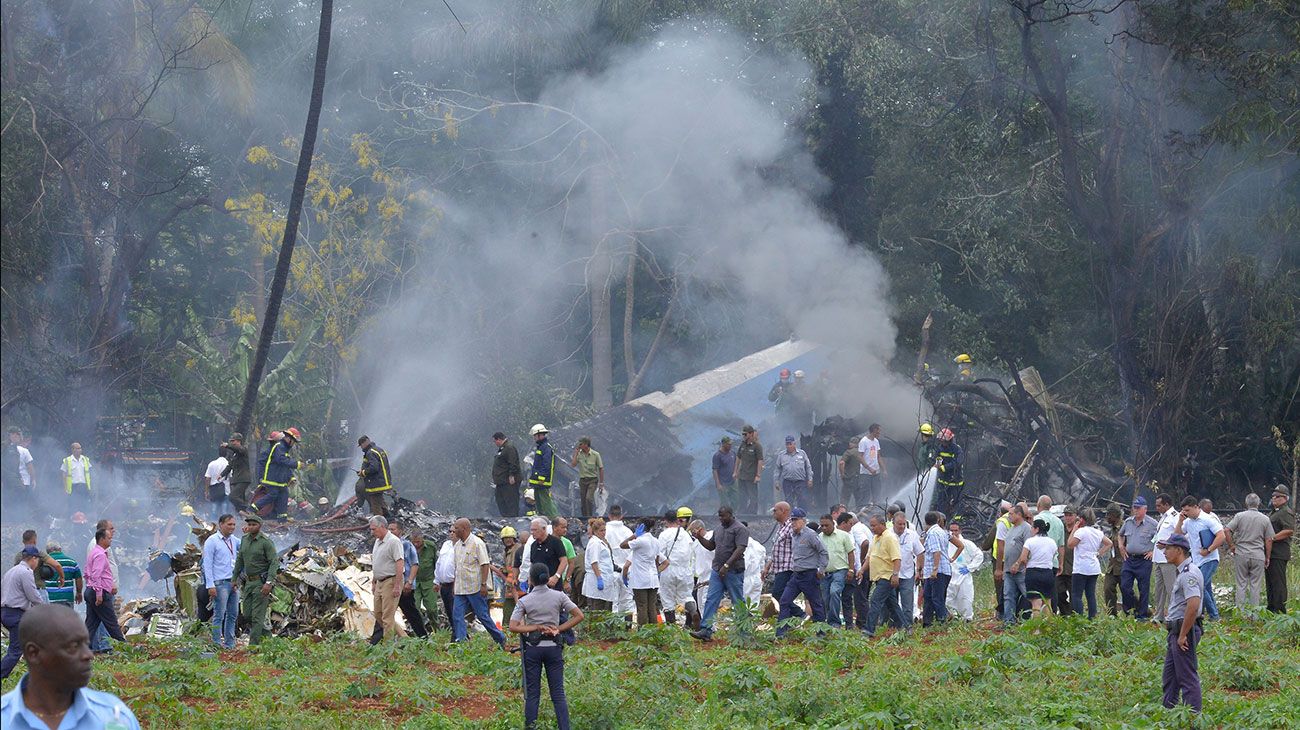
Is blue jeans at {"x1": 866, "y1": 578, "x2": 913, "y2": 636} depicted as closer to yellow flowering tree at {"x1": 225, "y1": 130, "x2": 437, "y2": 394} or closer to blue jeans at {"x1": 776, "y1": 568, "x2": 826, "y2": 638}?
blue jeans at {"x1": 776, "y1": 568, "x2": 826, "y2": 638}

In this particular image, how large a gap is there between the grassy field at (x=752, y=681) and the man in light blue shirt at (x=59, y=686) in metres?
5.86

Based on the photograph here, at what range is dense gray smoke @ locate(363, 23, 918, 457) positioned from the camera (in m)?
29.0

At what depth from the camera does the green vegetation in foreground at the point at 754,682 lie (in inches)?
379

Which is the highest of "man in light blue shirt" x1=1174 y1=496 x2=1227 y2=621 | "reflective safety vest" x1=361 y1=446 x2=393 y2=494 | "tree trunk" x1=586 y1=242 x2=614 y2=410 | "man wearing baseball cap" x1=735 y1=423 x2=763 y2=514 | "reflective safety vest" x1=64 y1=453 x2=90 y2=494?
"tree trunk" x1=586 y1=242 x2=614 y2=410

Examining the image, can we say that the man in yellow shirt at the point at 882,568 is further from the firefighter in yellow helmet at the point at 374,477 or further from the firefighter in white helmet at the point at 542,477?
the firefighter in yellow helmet at the point at 374,477

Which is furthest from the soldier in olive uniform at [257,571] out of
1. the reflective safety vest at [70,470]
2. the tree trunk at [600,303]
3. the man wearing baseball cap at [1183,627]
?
the tree trunk at [600,303]

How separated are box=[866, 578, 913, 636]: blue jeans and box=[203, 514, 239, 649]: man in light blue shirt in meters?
6.06

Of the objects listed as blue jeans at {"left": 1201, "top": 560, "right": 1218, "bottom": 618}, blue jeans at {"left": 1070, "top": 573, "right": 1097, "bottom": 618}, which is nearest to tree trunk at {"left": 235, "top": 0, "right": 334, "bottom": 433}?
blue jeans at {"left": 1070, "top": 573, "right": 1097, "bottom": 618}

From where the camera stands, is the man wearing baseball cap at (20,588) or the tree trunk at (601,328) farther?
the tree trunk at (601,328)

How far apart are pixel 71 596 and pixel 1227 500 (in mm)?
17420

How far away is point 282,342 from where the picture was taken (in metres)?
29.6

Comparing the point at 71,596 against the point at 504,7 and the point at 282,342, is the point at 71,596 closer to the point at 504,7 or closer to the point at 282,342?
the point at 282,342

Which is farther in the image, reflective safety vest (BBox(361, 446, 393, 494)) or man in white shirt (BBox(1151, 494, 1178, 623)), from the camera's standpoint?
reflective safety vest (BBox(361, 446, 393, 494))

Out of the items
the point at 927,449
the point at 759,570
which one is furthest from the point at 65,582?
the point at 927,449
